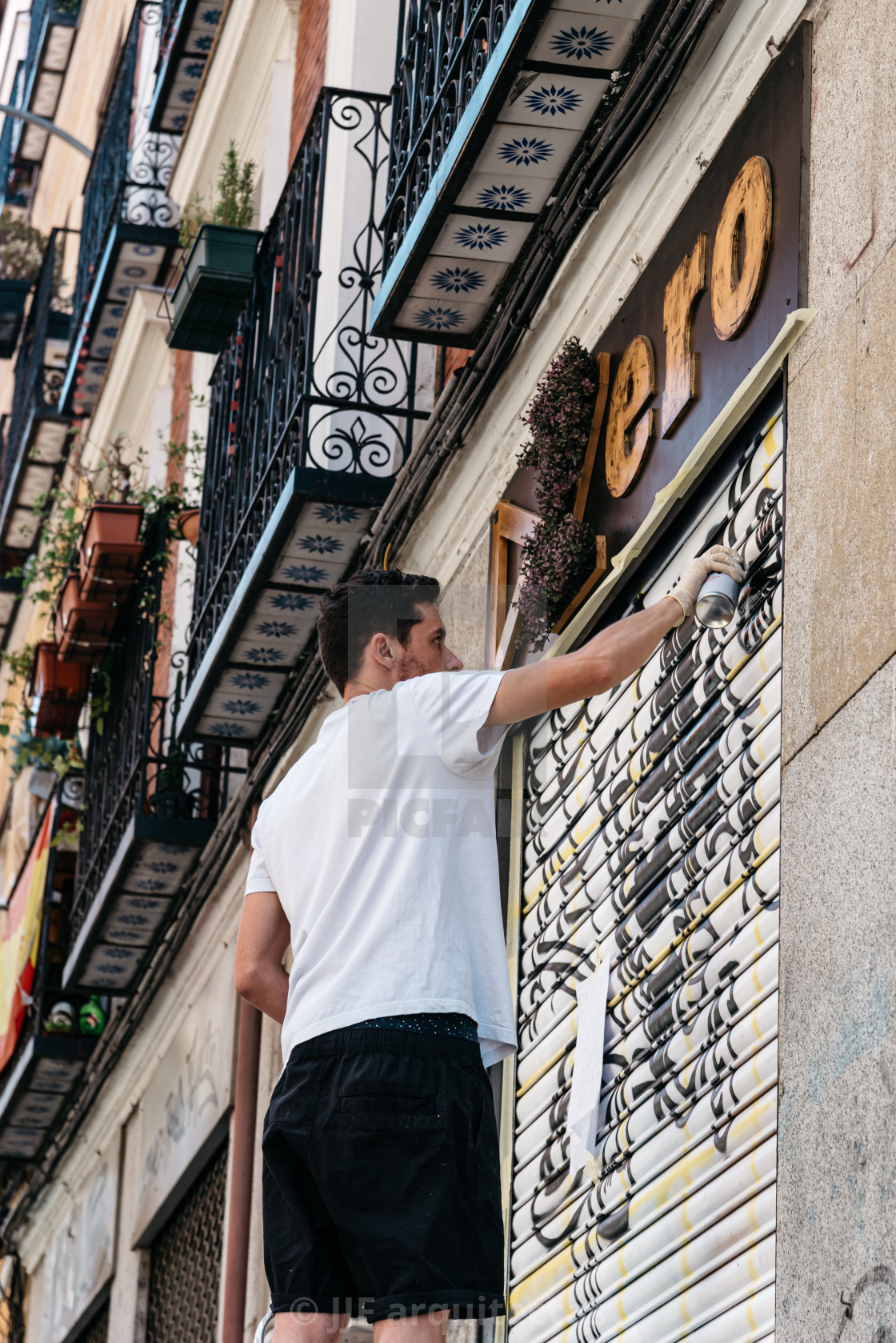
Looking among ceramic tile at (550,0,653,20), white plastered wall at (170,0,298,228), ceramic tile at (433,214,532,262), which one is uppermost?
white plastered wall at (170,0,298,228)

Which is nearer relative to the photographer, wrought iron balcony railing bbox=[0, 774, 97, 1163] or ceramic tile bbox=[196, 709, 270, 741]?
ceramic tile bbox=[196, 709, 270, 741]

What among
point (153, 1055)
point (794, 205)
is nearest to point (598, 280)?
point (794, 205)

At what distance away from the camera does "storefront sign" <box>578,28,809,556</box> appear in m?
4.62

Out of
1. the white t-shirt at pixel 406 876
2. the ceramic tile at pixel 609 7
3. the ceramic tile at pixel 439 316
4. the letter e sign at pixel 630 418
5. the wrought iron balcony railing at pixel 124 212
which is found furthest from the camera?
the wrought iron balcony railing at pixel 124 212

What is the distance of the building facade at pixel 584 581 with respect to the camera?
3994 millimetres

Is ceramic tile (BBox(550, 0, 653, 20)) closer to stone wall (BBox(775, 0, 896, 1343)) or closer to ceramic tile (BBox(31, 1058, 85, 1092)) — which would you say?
stone wall (BBox(775, 0, 896, 1343))

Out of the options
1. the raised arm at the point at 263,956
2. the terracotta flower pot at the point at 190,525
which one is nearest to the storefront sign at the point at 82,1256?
the terracotta flower pot at the point at 190,525

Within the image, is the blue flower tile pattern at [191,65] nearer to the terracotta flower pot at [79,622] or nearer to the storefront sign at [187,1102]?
the terracotta flower pot at [79,622]

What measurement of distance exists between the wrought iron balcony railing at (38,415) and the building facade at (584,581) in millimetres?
7031

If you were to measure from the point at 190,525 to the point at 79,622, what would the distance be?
1503mm

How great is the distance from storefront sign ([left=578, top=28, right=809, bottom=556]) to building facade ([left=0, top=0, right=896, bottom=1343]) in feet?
0.05

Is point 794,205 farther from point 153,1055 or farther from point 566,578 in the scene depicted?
point 153,1055

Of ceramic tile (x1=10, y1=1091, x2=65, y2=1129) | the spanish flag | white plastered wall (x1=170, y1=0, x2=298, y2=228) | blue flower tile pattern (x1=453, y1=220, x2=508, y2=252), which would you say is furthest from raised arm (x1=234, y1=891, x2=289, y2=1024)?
ceramic tile (x1=10, y1=1091, x2=65, y2=1129)

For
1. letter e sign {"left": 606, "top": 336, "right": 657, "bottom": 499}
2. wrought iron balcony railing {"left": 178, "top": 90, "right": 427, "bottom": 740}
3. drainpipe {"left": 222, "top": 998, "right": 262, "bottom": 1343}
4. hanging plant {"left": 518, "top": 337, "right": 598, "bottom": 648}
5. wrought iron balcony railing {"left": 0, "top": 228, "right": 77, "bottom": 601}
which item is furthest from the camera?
wrought iron balcony railing {"left": 0, "top": 228, "right": 77, "bottom": 601}
